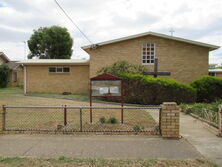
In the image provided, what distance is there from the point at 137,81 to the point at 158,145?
762 cm

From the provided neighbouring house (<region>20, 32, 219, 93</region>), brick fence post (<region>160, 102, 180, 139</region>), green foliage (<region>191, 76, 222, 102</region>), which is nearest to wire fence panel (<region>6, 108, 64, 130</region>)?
brick fence post (<region>160, 102, 180, 139</region>)

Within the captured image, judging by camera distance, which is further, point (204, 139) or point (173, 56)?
point (173, 56)

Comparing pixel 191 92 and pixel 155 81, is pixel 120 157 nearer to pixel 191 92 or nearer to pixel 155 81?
pixel 155 81

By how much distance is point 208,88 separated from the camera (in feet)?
41.2

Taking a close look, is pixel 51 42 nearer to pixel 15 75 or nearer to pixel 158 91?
pixel 15 75

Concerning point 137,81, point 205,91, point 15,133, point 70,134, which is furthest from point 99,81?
point 205,91

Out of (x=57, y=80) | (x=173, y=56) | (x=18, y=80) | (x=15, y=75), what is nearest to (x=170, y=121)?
(x=173, y=56)

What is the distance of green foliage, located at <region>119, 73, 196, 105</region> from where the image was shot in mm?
11695

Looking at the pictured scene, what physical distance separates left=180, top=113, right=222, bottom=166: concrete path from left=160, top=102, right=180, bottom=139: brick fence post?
47cm

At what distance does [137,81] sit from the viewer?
1198cm

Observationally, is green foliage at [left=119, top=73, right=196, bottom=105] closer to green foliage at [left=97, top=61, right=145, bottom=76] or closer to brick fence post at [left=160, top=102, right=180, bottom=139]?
green foliage at [left=97, top=61, right=145, bottom=76]

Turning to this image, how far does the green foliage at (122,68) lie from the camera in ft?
47.6

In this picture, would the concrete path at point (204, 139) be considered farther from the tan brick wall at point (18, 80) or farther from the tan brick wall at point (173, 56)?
the tan brick wall at point (18, 80)

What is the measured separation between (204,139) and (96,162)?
3.21 meters
